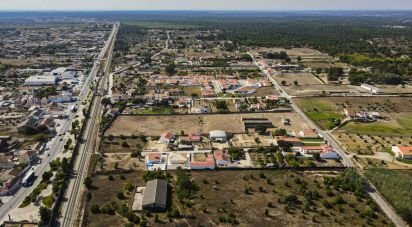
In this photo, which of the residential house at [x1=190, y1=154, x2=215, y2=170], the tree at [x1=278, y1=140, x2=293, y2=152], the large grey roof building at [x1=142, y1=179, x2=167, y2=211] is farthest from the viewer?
the tree at [x1=278, y1=140, x2=293, y2=152]

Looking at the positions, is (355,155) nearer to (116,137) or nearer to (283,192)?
(283,192)

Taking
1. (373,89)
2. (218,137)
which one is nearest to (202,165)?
(218,137)

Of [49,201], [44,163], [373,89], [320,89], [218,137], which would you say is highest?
[373,89]

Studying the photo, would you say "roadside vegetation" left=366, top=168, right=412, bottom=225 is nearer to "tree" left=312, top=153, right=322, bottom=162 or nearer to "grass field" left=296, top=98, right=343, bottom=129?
"tree" left=312, top=153, right=322, bottom=162

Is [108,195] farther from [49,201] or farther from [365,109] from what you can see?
[365,109]

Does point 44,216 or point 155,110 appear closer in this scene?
point 44,216

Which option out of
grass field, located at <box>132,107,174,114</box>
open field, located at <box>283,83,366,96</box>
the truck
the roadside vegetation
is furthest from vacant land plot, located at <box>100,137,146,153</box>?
open field, located at <box>283,83,366,96</box>

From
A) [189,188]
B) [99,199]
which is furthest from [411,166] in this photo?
[99,199]
